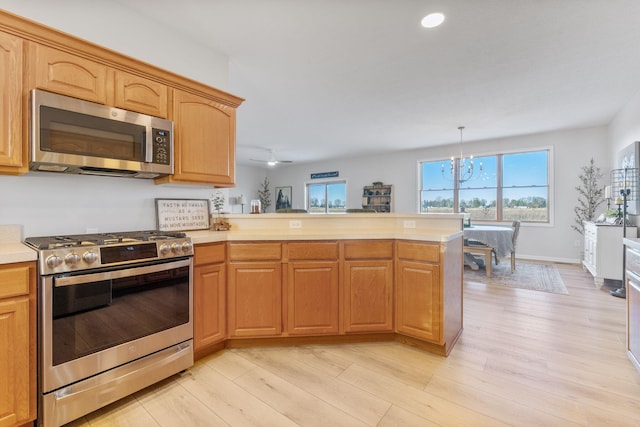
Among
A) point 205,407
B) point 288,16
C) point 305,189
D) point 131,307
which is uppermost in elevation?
point 288,16

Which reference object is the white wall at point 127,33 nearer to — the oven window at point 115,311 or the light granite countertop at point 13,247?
the light granite countertop at point 13,247

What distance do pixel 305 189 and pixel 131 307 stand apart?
27.4 feet

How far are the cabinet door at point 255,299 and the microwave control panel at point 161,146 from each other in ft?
3.00

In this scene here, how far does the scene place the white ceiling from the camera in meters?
2.22

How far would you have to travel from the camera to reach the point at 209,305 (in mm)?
2139

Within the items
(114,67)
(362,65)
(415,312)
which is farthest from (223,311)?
(362,65)

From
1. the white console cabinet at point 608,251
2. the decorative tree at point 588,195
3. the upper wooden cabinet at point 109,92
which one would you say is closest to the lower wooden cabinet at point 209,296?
the upper wooden cabinet at point 109,92

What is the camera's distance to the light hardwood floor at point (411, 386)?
5.14ft

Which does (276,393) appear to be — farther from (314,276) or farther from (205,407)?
(314,276)

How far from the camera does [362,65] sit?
3119 mm

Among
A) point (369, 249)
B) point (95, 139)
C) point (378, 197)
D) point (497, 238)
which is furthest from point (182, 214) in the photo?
point (378, 197)

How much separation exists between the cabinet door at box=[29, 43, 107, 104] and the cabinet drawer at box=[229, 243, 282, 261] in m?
1.30

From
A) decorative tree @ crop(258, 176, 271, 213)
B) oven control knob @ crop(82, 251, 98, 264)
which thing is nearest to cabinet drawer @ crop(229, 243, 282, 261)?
oven control knob @ crop(82, 251, 98, 264)

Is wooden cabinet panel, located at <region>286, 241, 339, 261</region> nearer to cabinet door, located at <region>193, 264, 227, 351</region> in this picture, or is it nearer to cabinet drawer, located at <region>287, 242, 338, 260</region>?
cabinet drawer, located at <region>287, 242, 338, 260</region>
